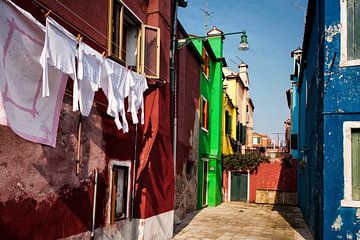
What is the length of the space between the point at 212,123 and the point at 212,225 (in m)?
7.92

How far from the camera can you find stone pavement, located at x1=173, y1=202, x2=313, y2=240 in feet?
36.2

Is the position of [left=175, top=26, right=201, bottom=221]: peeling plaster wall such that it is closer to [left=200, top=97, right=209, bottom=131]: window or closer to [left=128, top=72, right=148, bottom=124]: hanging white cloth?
[left=200, top=97, right=209, bottom=131]: window

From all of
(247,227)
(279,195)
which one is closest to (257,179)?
(279,195)

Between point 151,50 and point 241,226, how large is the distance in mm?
7325

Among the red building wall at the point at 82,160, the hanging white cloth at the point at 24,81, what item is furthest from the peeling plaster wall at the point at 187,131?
the hanging white cloth at the point at 24,81

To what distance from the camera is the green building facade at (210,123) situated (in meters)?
17.9

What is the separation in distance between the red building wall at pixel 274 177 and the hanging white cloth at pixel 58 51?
61.9 ft

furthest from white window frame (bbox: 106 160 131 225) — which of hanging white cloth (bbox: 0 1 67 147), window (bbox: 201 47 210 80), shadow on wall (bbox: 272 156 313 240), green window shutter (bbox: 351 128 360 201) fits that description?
shadow on wall (bbox: 272 156 313 240)

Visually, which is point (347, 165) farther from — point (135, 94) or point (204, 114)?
point (204, 114)

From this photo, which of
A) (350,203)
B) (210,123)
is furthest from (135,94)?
(210,123)

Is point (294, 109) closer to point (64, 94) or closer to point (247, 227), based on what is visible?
point (247, 227)

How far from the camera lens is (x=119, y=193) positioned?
26.1 feet

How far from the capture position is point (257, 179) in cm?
2262

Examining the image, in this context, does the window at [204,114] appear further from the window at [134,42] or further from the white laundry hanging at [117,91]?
the white laundry hanging at [117,91]
